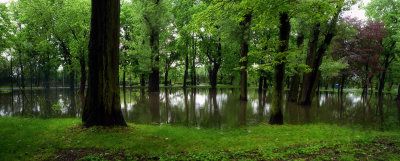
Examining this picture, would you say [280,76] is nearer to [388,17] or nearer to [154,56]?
[154,56]

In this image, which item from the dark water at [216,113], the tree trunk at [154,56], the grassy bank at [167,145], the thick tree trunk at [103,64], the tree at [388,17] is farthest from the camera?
the tree trunk at [154,56]

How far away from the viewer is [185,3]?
1304 inches

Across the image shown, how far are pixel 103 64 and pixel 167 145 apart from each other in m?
3.54

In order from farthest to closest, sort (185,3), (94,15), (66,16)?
1. (185,3)
2. (66,16)
3. (94,15)

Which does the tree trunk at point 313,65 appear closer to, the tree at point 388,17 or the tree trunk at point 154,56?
the tree at point 388,17

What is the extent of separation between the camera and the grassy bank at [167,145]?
467 centimetres

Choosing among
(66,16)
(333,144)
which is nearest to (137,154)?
(333,144)

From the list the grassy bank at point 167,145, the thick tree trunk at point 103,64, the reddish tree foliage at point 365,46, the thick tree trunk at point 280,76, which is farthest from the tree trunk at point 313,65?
the thick tree trunk at point 103,64

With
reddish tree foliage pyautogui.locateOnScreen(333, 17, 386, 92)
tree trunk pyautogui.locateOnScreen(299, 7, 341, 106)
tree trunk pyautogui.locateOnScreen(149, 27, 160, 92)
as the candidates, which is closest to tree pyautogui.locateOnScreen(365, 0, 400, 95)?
reddish tree foliage pyautogui.locateOnScreen(333, 17, 386, 92)

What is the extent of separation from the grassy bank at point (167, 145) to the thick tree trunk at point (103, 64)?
1.94 ft

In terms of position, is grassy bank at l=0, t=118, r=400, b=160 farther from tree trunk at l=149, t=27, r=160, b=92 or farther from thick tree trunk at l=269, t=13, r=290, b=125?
tree trunk at l=149, t=27, r=160, b=92

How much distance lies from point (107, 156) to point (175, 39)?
3151 cm

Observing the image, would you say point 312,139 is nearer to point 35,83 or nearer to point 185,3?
point 185,3

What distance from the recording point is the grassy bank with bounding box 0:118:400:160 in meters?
4.67
